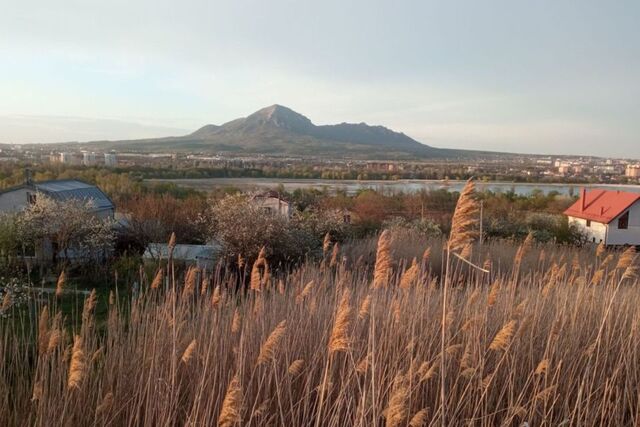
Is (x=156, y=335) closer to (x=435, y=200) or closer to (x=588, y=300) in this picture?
(x=588, y=300)

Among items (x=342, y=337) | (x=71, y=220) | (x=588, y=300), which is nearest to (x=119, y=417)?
(x=342, y=337)

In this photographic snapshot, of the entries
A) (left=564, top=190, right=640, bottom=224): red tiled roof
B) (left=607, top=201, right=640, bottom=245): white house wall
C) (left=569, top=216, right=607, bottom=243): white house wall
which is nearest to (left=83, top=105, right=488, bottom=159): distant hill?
(left=564, top=190, right=640, bottom=224): red tiled roof

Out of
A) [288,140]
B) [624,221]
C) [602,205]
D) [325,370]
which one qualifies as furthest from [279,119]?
[325,370]

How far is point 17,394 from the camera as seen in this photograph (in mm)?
2918

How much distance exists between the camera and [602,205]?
1131 inches

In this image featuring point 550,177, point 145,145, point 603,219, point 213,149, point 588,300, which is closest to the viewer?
point 588,300

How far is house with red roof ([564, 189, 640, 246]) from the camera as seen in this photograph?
88.9 ft

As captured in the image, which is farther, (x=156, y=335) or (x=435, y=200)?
(x=435, y=200)

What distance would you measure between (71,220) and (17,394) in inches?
456

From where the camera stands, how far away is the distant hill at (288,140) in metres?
116

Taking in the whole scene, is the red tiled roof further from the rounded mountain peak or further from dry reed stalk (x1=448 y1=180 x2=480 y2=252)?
the rounded mountain peak

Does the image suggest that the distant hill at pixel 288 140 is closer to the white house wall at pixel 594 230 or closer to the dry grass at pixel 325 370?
the white house wall at pixel 594 230

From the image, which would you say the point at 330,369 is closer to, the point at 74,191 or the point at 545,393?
the point at 545,393

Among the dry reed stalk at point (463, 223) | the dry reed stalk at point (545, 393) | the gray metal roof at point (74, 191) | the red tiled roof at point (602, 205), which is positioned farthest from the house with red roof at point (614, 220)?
the dry reed stalk at point (463, 223)
